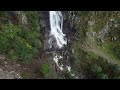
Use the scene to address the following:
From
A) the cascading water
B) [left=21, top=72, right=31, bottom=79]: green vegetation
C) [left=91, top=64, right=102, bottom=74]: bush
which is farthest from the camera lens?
the cascading water

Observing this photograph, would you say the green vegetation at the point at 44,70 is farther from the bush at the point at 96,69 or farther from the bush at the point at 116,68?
the bush at the point at 116,68

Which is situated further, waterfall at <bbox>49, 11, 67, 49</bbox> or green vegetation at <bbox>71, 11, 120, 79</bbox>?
waterfall at <bbox>49, 11, 67, 49</bbox>

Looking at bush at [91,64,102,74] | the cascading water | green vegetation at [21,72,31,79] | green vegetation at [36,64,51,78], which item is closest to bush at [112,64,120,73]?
bush at [91,64,102,74]

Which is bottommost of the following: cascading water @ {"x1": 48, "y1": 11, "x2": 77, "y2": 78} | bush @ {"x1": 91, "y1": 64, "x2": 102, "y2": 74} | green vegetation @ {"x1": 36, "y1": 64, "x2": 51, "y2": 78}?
bush @ {"x1": 91, "y1": 64, "x2": 102, "y2": 74}

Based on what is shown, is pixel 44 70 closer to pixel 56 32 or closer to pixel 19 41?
pixel 19 41

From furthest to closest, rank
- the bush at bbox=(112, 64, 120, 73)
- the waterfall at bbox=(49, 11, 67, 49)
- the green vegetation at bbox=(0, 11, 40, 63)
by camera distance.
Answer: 1. the waterfall at bbox=(49, 11, 67, 49)
2. the bush at bbox=(112, 64, 120, 73)
3. the green vegetation at bbox=(0, 11, 40, 63)

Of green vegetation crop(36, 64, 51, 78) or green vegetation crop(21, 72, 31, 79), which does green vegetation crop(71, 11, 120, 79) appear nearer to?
green vegetation crop(36, 64, 51, 78)

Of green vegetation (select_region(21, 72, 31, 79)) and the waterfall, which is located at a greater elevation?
the waterfall

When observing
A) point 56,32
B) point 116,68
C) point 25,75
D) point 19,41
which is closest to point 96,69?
point 116,68

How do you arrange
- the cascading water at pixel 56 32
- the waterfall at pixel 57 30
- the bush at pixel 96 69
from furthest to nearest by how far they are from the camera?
the waterfall at pixel 57 30, the cascading water at pixel 56 32, the bush at pixel 96 69

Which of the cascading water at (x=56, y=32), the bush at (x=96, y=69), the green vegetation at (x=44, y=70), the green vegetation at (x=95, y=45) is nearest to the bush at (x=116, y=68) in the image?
the green vegetation at (x=95, y=45)
